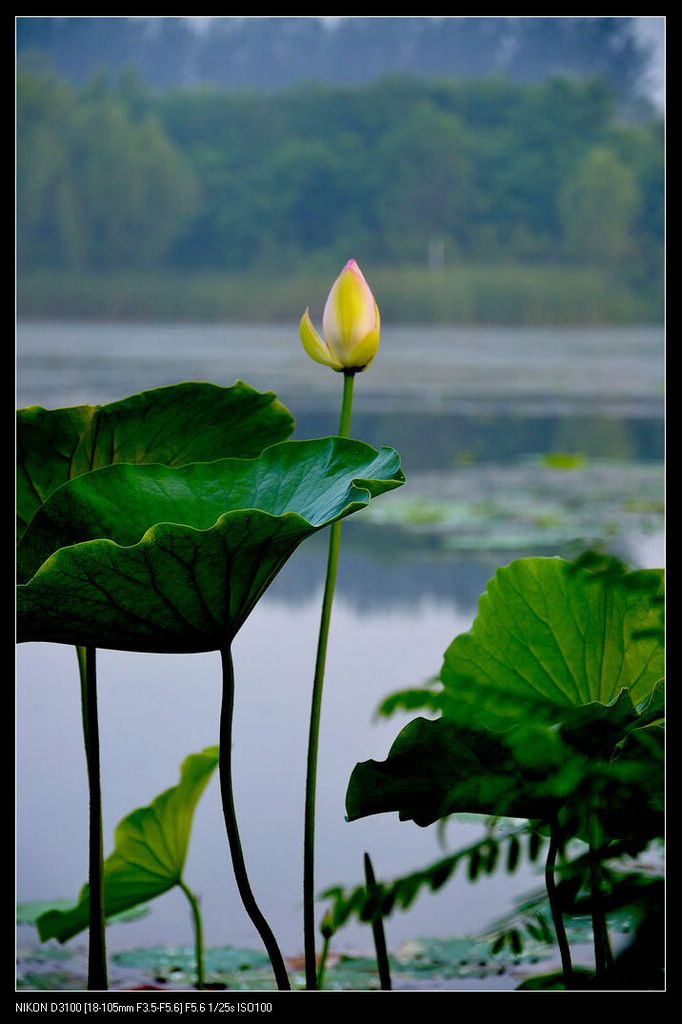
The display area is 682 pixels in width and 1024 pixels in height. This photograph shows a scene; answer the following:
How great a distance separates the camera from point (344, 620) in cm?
273

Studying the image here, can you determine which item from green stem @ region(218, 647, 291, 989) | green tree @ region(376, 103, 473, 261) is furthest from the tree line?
green stem @ region(218, 647, 291, 989)

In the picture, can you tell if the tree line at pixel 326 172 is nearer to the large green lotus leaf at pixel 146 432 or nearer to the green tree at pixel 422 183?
the green tree at pixel 422 183

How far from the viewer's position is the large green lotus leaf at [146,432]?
28.1 inches

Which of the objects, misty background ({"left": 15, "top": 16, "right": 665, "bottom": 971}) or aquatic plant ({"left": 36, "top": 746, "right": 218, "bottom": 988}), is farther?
misty background ({"left": 15, "top": 16, "right": 665, "bottom": 971})

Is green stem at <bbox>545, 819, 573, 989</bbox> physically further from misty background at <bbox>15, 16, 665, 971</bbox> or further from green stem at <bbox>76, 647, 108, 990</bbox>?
misty background at <bbox>15, 16, 665, 971</bbox>

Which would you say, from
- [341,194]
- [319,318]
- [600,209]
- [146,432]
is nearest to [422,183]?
[341,194]

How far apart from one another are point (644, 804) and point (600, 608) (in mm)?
163

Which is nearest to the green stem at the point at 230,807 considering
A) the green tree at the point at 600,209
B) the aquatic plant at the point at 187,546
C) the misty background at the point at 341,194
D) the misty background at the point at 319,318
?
the aquatic plant at the point at 187,546

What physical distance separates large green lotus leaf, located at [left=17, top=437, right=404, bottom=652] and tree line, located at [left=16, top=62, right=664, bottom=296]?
4.06 meters

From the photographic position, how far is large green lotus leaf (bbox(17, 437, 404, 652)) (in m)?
0.55

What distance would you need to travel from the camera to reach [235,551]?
558 mm

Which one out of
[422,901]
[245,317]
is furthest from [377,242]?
[422,901]

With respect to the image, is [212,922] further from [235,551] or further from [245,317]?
[245,317]

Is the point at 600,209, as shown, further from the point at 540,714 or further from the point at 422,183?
the point at 540,714
